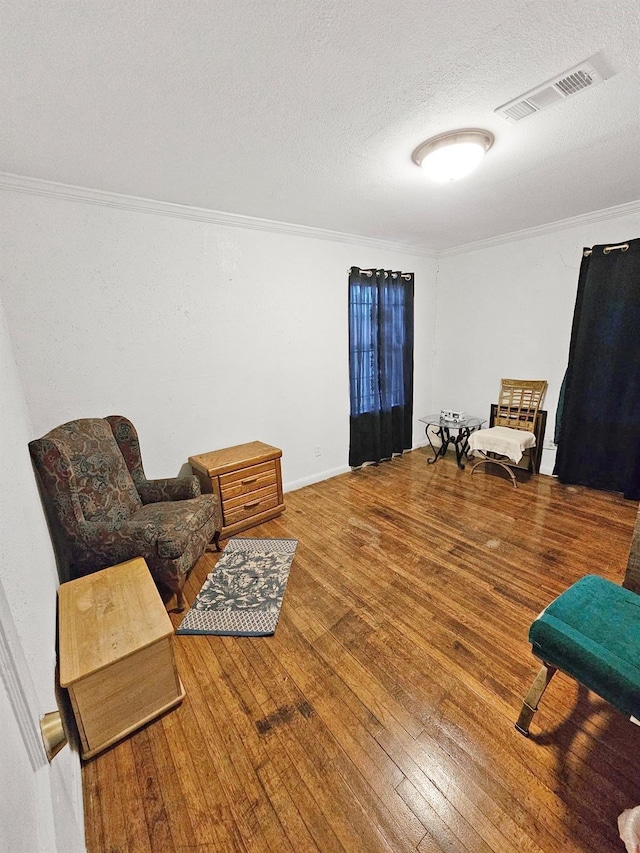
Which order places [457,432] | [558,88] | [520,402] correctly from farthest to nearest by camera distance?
[457,432]
[520,402]
[558,88]

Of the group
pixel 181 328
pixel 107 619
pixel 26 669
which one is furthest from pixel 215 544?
pixel 26 669

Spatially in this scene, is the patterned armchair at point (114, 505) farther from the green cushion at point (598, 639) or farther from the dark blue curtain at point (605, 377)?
the dark blue curtain at point (605, 377)

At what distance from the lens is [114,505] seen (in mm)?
2133

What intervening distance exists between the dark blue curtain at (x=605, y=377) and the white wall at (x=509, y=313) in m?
0.15

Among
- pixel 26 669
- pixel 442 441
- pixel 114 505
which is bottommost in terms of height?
pixel 442 441

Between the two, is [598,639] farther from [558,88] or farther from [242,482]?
[242,482]

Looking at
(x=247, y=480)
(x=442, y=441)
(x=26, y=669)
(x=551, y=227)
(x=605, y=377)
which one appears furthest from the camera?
(x=442, y=441)

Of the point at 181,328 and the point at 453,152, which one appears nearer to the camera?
the point at 453,152

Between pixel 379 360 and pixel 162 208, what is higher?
pixel 162 208

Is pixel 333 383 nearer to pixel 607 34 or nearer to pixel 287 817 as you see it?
pixel 607 34

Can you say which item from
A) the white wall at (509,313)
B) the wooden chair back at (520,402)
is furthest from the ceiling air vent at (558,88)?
the wooden chair back at (520,402)

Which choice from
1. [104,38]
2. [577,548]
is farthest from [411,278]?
[104,38]

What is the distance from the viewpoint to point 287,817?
114 cm

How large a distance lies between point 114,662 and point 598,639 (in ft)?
5.72
